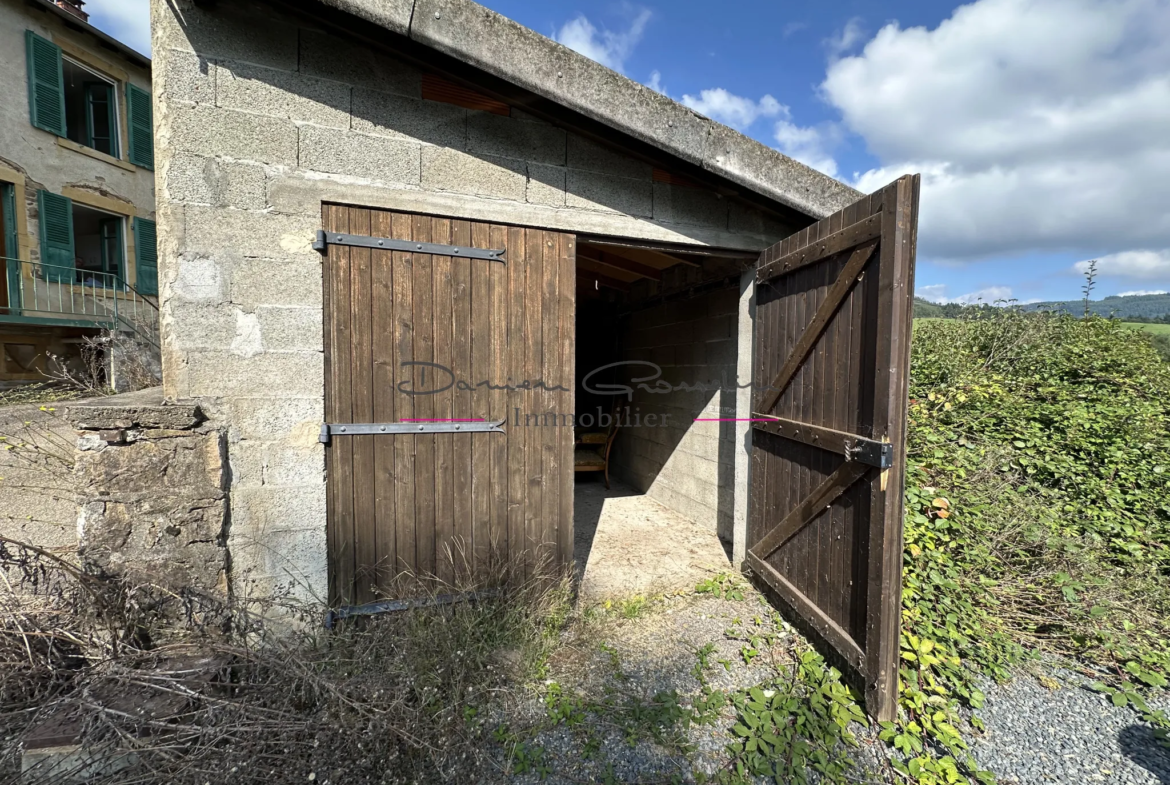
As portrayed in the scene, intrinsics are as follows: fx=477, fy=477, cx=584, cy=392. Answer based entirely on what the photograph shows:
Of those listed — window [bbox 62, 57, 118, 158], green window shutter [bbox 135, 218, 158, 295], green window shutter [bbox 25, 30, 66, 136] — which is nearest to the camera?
green window shutter [bbox 25, 30, 66, 136]

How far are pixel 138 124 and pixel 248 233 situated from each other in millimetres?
8920

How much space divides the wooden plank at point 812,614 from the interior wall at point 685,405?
866 millimetres

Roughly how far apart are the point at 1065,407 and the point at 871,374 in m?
3.14

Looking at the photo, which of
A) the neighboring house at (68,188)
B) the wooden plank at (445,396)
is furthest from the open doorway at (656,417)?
the neighboring house at (68,188)

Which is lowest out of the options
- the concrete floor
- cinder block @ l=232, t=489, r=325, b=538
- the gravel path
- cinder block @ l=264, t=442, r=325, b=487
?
the gravel path

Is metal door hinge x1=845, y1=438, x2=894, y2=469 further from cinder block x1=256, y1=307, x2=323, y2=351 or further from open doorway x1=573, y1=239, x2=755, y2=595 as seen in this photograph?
cinder block x1=256, y1=307, x2=323, y2=351

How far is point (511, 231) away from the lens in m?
2.53

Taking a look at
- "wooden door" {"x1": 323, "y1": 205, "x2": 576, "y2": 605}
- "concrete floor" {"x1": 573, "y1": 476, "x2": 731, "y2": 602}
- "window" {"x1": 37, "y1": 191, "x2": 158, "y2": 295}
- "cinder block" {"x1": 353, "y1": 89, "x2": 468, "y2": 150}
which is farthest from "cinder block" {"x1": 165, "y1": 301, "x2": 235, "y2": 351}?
"window" {"x1": 37, "y1": 191, "x2": 158, "y2": 295}

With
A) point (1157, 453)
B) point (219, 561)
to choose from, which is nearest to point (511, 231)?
point (219, 561)

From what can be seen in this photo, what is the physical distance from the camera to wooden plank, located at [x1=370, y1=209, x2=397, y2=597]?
2.31 m

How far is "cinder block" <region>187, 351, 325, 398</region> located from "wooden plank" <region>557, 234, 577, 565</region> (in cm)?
120

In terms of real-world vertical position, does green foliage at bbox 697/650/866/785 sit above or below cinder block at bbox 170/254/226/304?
below

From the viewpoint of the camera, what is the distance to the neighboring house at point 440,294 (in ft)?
6.75

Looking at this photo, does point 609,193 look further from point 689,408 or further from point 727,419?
point 689,408
